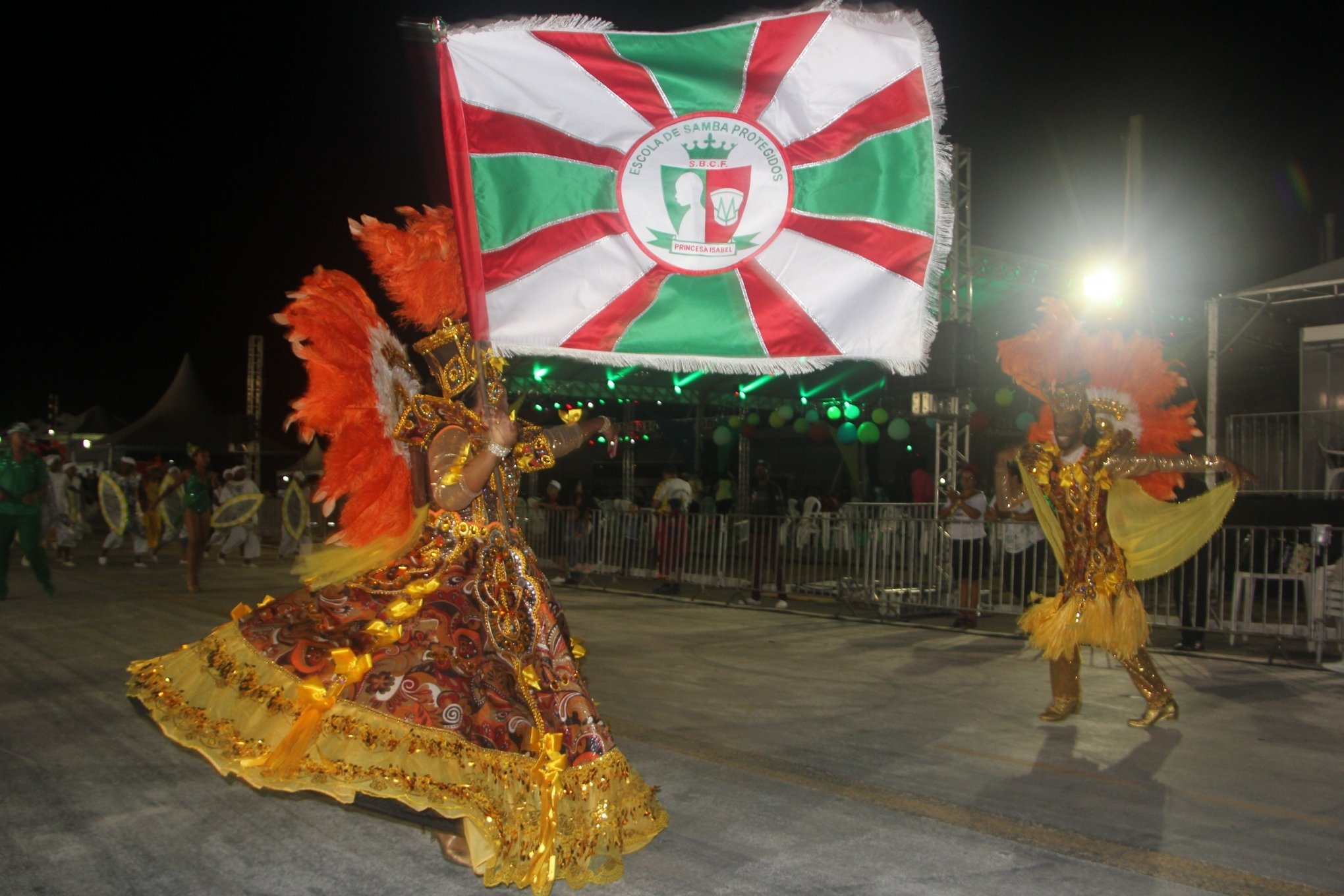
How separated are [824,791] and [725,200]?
262cm

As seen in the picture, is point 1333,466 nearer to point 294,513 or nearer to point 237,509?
point 237,509

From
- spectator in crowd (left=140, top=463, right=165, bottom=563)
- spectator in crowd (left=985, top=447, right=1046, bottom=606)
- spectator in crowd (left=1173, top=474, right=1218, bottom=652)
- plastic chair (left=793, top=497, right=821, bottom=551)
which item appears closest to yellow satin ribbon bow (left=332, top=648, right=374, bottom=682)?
spectator in crowd (left=985, top=447, right=1046, bottom=606)

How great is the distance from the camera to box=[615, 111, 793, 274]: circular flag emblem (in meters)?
3.27

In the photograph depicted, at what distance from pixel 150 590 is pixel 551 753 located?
35.9 ft

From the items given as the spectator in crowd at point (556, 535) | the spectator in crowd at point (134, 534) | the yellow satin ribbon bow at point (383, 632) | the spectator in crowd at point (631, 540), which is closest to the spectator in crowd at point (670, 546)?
the spectator in crowd at point (631, 540)

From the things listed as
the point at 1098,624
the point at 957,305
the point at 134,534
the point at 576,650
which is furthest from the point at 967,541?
the point at 134,534

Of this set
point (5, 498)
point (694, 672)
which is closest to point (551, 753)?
point (694, 672)

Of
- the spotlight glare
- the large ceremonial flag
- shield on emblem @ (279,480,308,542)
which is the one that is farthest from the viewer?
shield on emblem @ (279,480,308,542)

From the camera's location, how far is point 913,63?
3252mm

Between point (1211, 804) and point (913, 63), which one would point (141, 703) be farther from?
point (1211, 804)

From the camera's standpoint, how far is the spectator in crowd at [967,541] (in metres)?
10.2

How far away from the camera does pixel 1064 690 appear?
5883mm

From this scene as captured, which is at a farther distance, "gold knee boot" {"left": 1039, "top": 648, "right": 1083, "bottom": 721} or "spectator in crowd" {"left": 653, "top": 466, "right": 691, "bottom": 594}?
"spectator in crowd" {"left": 653, "top": 466, "right": 691, "bottom": 594}

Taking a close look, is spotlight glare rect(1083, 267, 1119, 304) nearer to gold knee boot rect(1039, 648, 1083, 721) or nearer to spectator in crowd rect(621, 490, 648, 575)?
spectator in crowd rect(621, 490, 648, 575)
